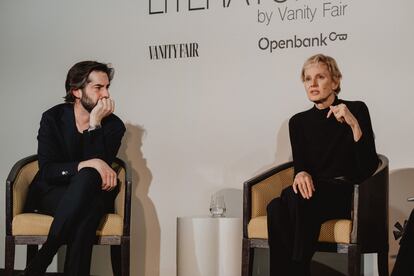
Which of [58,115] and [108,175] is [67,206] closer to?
[108,175]

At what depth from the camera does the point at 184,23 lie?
4.75 m

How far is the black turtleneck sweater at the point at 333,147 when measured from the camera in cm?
368

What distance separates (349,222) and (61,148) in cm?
176

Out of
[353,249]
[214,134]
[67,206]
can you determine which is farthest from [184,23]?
[353,249]

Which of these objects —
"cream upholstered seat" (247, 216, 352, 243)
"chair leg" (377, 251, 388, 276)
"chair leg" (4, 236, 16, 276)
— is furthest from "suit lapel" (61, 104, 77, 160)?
"chair leg" (377, 251, 388, 276)

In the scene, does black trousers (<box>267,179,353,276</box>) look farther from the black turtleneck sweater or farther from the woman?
the black turtleneck sweater

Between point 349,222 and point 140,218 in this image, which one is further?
point 140,218

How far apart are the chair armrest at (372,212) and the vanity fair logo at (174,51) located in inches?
61.7

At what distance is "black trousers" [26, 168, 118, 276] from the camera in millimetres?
3566

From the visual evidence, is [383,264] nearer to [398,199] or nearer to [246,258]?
[398,199]

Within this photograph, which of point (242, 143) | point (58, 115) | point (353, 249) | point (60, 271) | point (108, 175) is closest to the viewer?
point (353, 249)

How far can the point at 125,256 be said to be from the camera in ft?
12.8

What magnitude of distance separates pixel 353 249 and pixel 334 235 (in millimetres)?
117

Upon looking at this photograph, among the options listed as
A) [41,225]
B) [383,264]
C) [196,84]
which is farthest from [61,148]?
[383,264]
